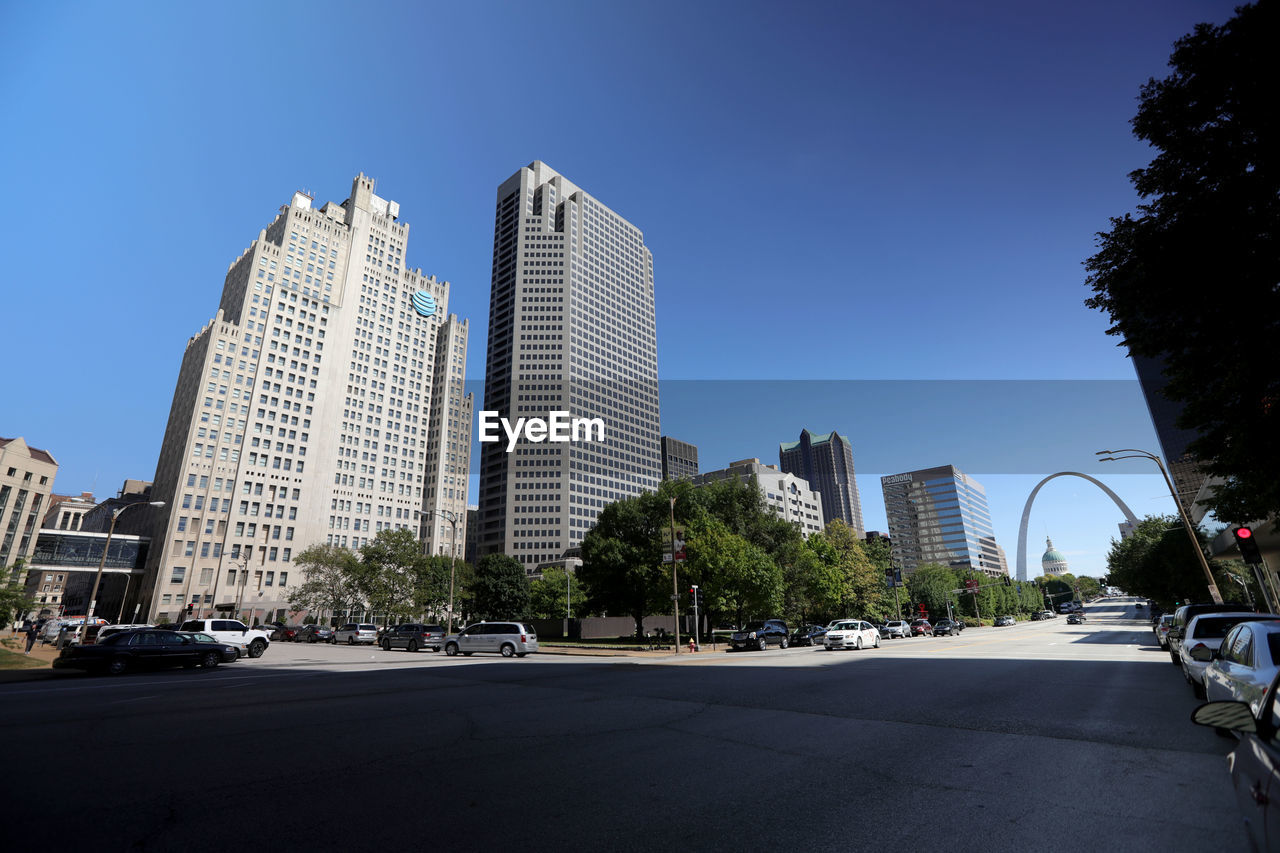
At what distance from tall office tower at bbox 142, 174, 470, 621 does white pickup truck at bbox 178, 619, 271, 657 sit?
217 ft

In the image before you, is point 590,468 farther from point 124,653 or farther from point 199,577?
point 124,653

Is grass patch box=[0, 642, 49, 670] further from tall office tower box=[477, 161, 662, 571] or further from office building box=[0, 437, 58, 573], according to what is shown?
tall office tower box=[477, 161, 662, 571]

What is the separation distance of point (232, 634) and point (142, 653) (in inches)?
501

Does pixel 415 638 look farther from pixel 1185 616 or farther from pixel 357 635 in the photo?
pixel 1185 616

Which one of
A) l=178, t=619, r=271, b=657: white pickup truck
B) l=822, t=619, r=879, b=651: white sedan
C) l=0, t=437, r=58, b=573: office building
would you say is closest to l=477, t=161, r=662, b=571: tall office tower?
l=0, t=437, r=58, b=573: office building

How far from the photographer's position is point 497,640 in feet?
105

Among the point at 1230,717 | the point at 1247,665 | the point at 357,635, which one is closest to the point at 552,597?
the point at 357,635

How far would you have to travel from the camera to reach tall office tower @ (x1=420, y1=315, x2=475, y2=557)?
144m

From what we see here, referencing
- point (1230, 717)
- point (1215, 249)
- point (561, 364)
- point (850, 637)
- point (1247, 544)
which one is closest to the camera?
point (1230, 717)

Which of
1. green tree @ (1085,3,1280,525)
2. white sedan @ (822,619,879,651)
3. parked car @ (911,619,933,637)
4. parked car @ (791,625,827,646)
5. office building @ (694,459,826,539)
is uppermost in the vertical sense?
office building @ (694,459,826,539)

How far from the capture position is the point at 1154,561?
197 ft

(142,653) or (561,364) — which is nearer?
(142,653)

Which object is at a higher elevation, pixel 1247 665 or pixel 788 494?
pixel 788 494

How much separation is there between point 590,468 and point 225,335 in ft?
301
